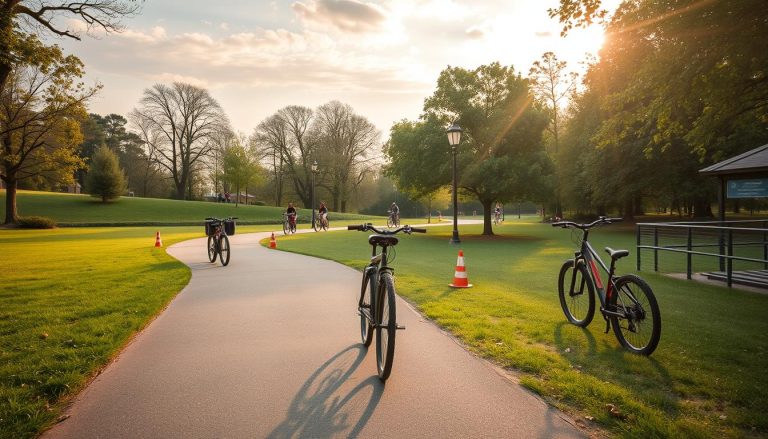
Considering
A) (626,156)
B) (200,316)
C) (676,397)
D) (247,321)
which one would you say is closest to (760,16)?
(676,397)

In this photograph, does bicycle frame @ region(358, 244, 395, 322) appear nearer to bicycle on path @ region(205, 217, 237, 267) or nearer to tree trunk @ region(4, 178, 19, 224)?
bicycle on path @ region(205, 217, 237, 267)

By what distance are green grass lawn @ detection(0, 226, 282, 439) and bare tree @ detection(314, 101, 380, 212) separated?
49.0 meters

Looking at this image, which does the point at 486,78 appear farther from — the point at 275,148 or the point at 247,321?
the point at 275,148

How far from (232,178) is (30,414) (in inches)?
2016

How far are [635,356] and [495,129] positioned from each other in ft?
65.2

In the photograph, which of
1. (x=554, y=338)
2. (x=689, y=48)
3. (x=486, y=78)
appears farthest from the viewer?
→ (x=486, y=78)

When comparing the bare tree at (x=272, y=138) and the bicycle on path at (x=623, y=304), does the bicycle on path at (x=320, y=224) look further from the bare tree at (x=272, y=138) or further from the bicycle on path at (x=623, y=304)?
the bare tree at (x=272, y=138)

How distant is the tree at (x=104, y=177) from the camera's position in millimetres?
50406

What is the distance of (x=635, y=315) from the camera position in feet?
14.8

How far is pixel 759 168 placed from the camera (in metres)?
9.88

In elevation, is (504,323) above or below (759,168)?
below

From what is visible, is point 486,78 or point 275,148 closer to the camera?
point 486,78

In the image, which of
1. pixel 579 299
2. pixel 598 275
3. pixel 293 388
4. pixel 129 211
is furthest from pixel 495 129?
pixel 129 211

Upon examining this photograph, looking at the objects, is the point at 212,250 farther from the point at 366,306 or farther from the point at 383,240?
the point at 383,240
